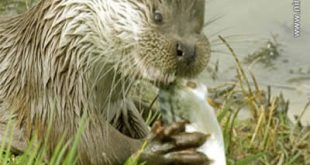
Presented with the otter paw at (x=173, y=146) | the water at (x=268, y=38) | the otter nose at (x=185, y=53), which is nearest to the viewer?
the otter nose at (x=185, y=53)

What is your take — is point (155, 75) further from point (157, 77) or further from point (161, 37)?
point (161, 37)

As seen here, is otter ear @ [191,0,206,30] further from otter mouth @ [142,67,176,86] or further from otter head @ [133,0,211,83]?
otter mouth @ [142,67,176,86]

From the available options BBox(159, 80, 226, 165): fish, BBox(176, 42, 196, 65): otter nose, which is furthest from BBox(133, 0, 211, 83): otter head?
BBox(159, 80, 226, 165): fish

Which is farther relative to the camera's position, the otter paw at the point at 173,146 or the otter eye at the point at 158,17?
the otter paw at the point at 173,146

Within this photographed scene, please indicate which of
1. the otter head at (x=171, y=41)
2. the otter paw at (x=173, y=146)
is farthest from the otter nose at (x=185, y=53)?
the otter paw at (x=173, y=146)

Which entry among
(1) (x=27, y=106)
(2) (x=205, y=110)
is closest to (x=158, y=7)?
(2) (x=205, y=110)

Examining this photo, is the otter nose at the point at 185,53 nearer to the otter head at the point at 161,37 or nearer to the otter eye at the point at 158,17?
the otter head at the point at 161,37
